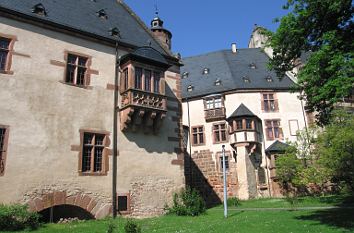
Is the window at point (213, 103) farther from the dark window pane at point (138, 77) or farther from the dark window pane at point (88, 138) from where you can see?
the dark window pane at point (88, 138)

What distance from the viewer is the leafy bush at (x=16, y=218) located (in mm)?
12141

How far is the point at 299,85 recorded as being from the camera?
12.6m

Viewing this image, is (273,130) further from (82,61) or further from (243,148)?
(82,61)

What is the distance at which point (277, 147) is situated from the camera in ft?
102

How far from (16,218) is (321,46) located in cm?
1315

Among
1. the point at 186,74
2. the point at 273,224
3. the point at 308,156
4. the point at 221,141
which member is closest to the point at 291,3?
the point at 273,224

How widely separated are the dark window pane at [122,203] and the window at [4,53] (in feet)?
26.9

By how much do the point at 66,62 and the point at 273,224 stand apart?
12153 millimetres

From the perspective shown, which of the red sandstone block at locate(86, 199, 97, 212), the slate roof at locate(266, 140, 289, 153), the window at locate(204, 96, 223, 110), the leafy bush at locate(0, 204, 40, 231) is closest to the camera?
the leafy bush at locate(0, 204, 40, 231)

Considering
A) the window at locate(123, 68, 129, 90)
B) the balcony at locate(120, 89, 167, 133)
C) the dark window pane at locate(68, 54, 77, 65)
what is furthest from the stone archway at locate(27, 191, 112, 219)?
the dark window pane at locate(68, 54, 77, 65)

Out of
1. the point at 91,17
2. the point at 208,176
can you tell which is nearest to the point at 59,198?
the point at 91,17

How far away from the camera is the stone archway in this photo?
551 inches

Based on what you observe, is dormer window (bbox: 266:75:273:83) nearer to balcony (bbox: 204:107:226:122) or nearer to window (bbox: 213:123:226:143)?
balcony (bbox: 204:107:226:122)

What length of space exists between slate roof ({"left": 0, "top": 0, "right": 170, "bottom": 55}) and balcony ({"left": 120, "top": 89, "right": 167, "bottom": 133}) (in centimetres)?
366
